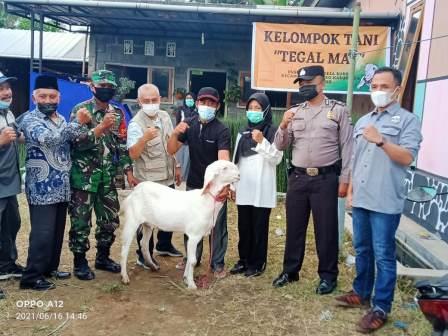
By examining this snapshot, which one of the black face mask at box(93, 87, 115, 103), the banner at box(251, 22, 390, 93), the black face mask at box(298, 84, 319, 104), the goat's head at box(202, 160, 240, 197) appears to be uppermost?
the banner at box(251, 22, 390, 93)

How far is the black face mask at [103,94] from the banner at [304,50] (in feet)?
17.6

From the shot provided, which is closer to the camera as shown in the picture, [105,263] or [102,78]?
[102,78]

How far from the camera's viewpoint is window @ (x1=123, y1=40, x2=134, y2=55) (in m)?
12.5

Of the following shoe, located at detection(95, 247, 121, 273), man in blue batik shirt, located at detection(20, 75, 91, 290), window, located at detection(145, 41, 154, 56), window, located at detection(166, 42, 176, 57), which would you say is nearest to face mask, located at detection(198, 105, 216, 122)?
man in blue batik shirt, located at detection(20, 75, 91, 290)

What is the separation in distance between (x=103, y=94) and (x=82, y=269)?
1.73 metres

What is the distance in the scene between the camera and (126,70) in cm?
1272

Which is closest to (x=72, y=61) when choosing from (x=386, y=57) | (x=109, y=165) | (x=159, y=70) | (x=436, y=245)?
(x=159, y=70)

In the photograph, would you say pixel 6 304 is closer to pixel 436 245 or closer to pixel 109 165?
pixel 109 165

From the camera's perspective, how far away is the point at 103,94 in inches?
166

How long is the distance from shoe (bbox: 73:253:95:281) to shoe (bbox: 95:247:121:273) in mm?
203

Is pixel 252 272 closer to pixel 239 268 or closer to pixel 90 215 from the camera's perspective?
pixel 239 268

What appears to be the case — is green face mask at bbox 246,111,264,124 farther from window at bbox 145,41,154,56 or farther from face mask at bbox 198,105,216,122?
window at bbox 145,41,154,56

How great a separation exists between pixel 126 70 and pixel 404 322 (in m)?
10.8

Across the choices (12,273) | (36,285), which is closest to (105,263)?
(36,285)
